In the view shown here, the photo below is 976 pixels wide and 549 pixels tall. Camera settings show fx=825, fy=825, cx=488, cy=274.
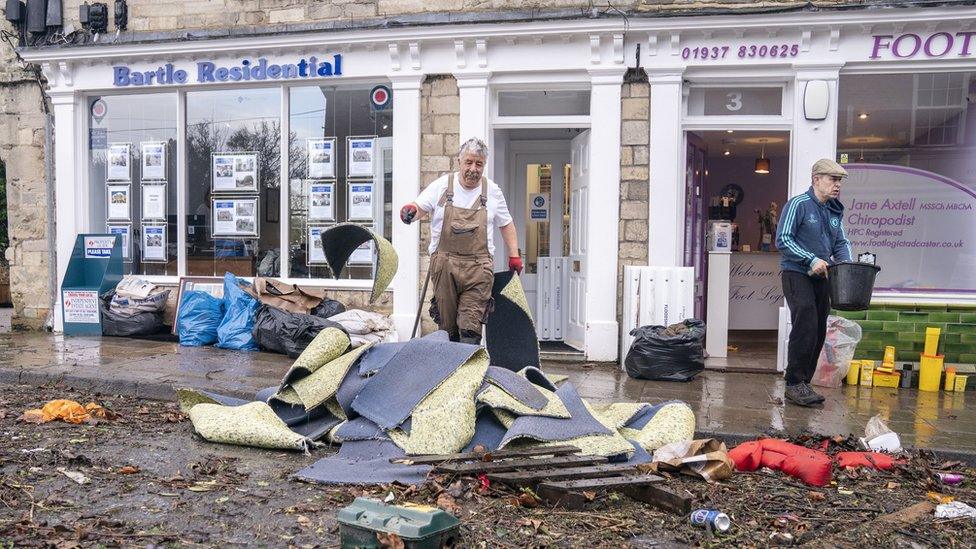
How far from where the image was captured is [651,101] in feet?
28.1

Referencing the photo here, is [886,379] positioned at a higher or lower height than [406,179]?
lower

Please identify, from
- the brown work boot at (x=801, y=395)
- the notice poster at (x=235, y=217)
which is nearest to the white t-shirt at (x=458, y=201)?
the brown work boot at (x=801, y=395)

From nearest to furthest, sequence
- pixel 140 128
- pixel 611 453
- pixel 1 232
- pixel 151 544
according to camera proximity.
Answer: pixel 151 544 < pixel 611 453 < pixel 140 128 < pixel 1 232

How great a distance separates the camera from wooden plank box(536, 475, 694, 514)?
402cm

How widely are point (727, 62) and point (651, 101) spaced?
2.75ft

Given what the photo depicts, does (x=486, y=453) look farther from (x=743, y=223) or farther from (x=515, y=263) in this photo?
(x=743, y=223)

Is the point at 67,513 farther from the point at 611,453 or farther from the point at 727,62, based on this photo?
the point at 727,62

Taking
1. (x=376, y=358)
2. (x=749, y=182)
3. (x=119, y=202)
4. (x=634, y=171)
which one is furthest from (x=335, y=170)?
(x=749, y=182)

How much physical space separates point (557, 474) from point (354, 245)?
3.37 metres

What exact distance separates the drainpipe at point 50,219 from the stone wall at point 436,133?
197 inches

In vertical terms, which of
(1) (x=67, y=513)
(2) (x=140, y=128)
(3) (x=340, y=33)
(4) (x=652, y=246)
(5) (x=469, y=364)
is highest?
(3) (x=340, y=33)

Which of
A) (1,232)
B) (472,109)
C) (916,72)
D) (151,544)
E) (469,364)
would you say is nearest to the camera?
(151,544)

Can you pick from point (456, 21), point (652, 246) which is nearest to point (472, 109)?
point (456, 21)

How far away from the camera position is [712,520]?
3.79 meters
